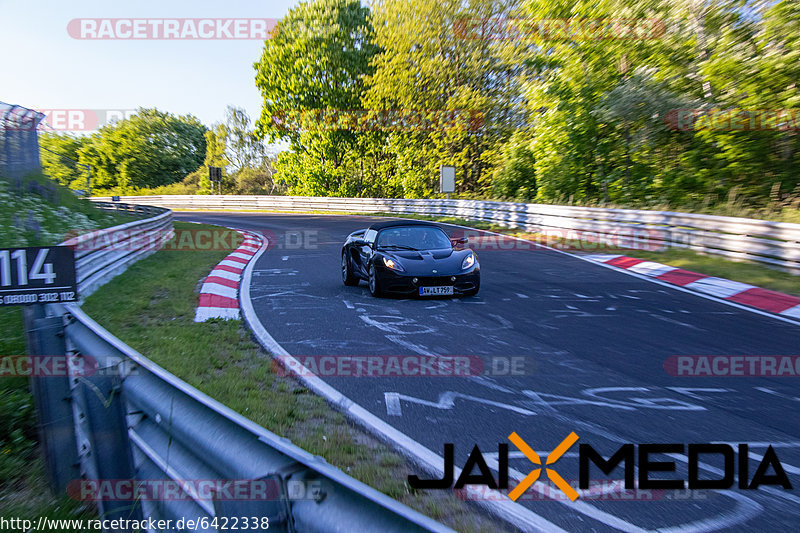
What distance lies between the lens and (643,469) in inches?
121

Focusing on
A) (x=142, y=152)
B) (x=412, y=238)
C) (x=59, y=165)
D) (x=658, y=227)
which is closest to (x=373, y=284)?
(x=412, y=238)

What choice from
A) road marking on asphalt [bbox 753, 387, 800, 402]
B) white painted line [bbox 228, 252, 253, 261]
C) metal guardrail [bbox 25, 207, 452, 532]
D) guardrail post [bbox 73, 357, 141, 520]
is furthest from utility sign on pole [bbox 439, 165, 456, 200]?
guardrail post [bbox 73, 357, 141, 520]

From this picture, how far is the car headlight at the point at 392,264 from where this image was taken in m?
8.11

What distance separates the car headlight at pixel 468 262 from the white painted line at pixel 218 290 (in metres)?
3.59

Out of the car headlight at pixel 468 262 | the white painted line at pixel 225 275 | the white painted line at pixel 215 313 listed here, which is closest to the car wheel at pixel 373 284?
the car headlight at pixel 468 262

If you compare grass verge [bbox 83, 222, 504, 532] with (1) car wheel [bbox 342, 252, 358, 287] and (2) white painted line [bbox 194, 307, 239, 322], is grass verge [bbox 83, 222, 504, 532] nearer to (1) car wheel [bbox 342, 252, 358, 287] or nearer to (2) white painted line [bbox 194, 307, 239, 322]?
(2) white painted line [bbox 194, 307, 239, 322]

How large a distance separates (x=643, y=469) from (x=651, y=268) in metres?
8.76

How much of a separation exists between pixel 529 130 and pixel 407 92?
9079mm

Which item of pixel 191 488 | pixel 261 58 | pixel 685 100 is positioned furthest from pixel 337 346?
pixel 261 58

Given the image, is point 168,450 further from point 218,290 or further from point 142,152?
point 142,152

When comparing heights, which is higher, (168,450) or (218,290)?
(168,450)

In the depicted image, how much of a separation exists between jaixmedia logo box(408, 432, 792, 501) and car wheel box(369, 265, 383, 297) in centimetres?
495

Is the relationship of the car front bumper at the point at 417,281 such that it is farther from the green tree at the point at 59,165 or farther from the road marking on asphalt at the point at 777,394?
the green tree at the point at 59,165

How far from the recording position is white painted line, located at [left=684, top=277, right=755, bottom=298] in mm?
8711
